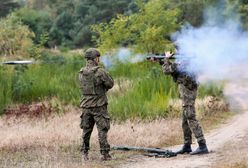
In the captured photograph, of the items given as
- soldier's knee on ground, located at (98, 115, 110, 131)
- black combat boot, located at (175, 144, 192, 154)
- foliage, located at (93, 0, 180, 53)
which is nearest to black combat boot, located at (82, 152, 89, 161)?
soldier's knee on ground, located at (98, 115, 110, 131)

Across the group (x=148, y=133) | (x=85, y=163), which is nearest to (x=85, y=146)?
(x=85, y=163)

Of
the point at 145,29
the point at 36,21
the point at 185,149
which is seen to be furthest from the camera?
the point at 36,21

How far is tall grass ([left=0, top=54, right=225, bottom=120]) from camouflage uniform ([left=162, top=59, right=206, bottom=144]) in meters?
3.25

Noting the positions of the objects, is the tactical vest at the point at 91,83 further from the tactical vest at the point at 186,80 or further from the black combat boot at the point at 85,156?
the tactical vest at the point at 186,80

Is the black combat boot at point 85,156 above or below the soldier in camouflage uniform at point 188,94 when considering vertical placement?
below

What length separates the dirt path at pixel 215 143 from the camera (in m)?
8.70

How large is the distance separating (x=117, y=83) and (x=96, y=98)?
8.02 meters

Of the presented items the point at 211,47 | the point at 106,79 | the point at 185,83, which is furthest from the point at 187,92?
the point at 106,79

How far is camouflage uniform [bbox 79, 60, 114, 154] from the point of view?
29.6 ft

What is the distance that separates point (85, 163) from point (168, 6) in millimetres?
17098

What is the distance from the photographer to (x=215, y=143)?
34.5 ft

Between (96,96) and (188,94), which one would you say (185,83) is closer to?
(188,94)

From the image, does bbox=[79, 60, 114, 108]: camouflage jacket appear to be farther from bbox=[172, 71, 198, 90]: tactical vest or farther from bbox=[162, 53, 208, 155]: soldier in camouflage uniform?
bbox=[172, 71, 198, 90]: tactical vest

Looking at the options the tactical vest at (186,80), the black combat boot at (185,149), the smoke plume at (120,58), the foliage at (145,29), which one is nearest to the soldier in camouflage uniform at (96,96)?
the tactical vest at (186,80)
